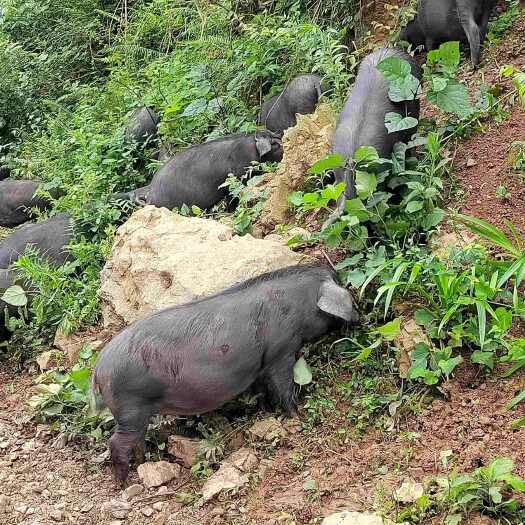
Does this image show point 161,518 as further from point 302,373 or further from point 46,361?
point 46,361

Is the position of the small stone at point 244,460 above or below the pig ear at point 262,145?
below

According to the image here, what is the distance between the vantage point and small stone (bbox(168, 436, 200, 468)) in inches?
173

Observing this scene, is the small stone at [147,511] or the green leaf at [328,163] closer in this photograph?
the small stone at [147,511]

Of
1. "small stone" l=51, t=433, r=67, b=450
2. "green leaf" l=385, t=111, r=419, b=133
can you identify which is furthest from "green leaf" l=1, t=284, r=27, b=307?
"green leaf" l=385, t=111, r=419, b=133

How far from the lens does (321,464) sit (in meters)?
4.01

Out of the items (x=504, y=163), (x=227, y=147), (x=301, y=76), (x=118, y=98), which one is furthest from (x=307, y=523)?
(x=118, y=98)

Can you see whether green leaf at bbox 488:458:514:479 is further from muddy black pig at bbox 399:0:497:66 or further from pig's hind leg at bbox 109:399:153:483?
muddy black pig at bbox 399:0:497:66

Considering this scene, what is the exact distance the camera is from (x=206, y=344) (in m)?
4.36

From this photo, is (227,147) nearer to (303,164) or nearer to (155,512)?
(303,164)

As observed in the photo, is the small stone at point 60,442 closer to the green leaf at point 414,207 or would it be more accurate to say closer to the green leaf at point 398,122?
the green leaf at point 414,207

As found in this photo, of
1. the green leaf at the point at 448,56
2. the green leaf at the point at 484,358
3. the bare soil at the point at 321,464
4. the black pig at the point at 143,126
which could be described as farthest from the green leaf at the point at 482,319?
the black pig at the point at 143,126

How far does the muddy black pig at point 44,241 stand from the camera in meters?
7.03

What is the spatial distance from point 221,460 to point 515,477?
160 cm

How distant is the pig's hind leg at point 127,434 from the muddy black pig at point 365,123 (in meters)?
1.66
